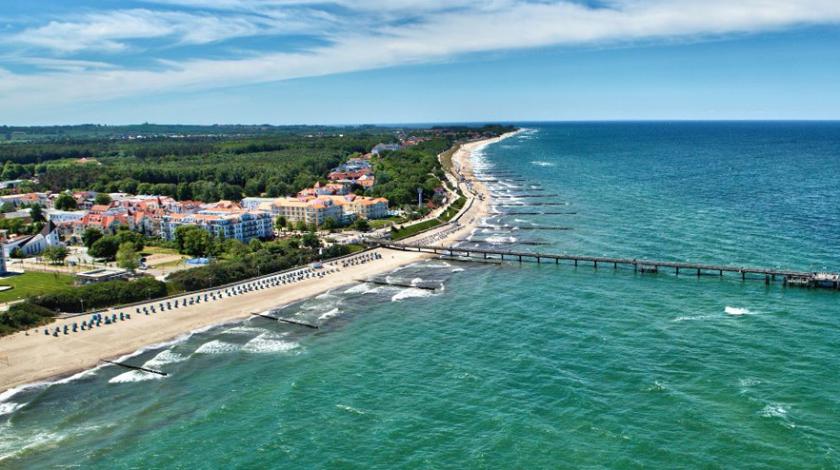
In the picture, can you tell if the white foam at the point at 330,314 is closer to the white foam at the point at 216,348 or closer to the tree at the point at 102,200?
the white foam at the point at 216,348

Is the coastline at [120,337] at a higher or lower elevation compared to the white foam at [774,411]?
higher

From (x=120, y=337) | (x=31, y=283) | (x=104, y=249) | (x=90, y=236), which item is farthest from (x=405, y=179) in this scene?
(x=120, y=337)

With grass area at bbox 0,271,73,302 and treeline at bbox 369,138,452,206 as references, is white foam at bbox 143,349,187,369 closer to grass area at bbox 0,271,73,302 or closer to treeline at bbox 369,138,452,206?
grass area at bbox 0,271,73,302

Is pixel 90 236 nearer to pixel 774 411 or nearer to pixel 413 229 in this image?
pixel 413 229

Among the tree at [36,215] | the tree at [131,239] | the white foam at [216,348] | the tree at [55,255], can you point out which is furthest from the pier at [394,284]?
the tree at [36,215]

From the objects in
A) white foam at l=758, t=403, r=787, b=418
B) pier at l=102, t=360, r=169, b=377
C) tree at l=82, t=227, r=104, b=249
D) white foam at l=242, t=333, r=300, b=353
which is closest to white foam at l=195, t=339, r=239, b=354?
white foam at l=242, t=333, r=300, b=353

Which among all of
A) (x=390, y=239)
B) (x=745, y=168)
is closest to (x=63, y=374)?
(x=390, y=239)
